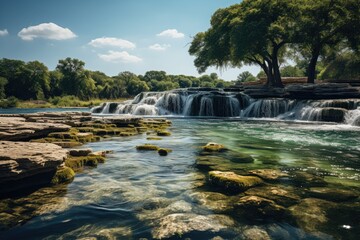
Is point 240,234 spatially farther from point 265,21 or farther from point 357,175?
point 265,21

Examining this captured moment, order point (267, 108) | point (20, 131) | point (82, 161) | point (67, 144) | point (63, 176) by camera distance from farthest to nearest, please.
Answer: point (267, 108), point (67, 144), point (20, 131), point (82, 161), point (63, 176)

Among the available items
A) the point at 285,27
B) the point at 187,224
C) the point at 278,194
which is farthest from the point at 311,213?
the point at 285,27

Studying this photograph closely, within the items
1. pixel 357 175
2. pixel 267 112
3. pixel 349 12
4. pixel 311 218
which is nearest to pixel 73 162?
pixel 311 218

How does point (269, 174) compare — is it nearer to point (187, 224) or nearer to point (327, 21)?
point (187, 224)

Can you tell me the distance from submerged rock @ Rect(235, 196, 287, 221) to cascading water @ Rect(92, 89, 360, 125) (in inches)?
968

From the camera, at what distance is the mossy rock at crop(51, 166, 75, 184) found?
22.7 feet

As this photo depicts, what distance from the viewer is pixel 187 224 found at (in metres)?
4.74

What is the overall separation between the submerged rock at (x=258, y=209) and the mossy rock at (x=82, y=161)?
523 centimetres

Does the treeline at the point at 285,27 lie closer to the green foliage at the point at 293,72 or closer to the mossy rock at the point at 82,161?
the mossy rock at the point at 82,161

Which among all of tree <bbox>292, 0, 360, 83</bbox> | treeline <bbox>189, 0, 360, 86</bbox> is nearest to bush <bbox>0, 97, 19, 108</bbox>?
treeline <bbox>189, 0, 360, 86</bbox>

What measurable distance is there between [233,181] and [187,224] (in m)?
2.18

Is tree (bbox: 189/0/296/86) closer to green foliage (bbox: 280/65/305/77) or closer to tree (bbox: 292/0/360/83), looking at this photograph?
tree (bbox: 292/0/360/83)

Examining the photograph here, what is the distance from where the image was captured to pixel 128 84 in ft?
432

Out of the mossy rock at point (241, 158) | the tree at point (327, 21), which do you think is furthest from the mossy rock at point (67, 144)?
the tree at point (327, 21)
